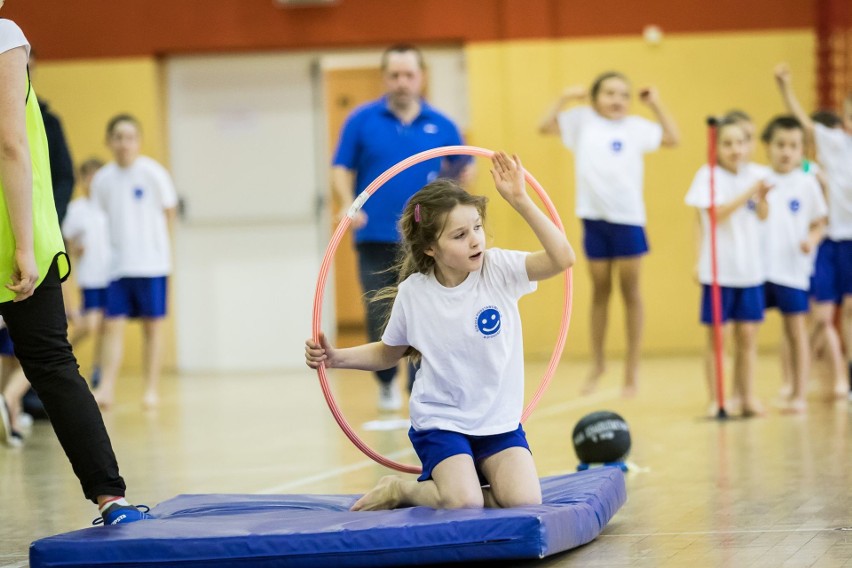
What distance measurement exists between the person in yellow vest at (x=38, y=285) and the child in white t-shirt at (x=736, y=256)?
4046 mm

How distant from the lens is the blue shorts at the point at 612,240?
7594mm

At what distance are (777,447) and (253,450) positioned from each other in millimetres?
2552

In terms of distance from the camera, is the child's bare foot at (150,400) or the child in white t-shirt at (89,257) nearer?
the child's bare foot at (150,400)

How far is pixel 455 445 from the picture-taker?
3.96 metres

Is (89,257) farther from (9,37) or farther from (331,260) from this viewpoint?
(9,37)

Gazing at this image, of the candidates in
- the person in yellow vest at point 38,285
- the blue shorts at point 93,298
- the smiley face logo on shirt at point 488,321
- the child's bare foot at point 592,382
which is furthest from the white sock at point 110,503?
the blue shorts at point 93,298

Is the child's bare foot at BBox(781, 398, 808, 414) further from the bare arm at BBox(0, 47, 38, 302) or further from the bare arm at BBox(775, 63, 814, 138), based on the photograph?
the bare arm at BBox(0, 47, 38, 302)

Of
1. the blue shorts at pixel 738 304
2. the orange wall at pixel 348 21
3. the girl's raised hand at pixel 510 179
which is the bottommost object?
the blue shorts at pixel 738 304

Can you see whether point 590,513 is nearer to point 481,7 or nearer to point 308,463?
point 308,463

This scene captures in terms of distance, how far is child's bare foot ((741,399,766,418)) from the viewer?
277 inches

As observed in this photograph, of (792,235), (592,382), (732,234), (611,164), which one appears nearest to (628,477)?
(732,234)

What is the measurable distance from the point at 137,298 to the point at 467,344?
491 centimetres

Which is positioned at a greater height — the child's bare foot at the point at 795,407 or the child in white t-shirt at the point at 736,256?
the child in white t-shirt at the point at 736,256

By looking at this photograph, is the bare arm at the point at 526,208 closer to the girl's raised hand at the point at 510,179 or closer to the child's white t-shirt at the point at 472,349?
the girl's raised hand at the point at 510,179
